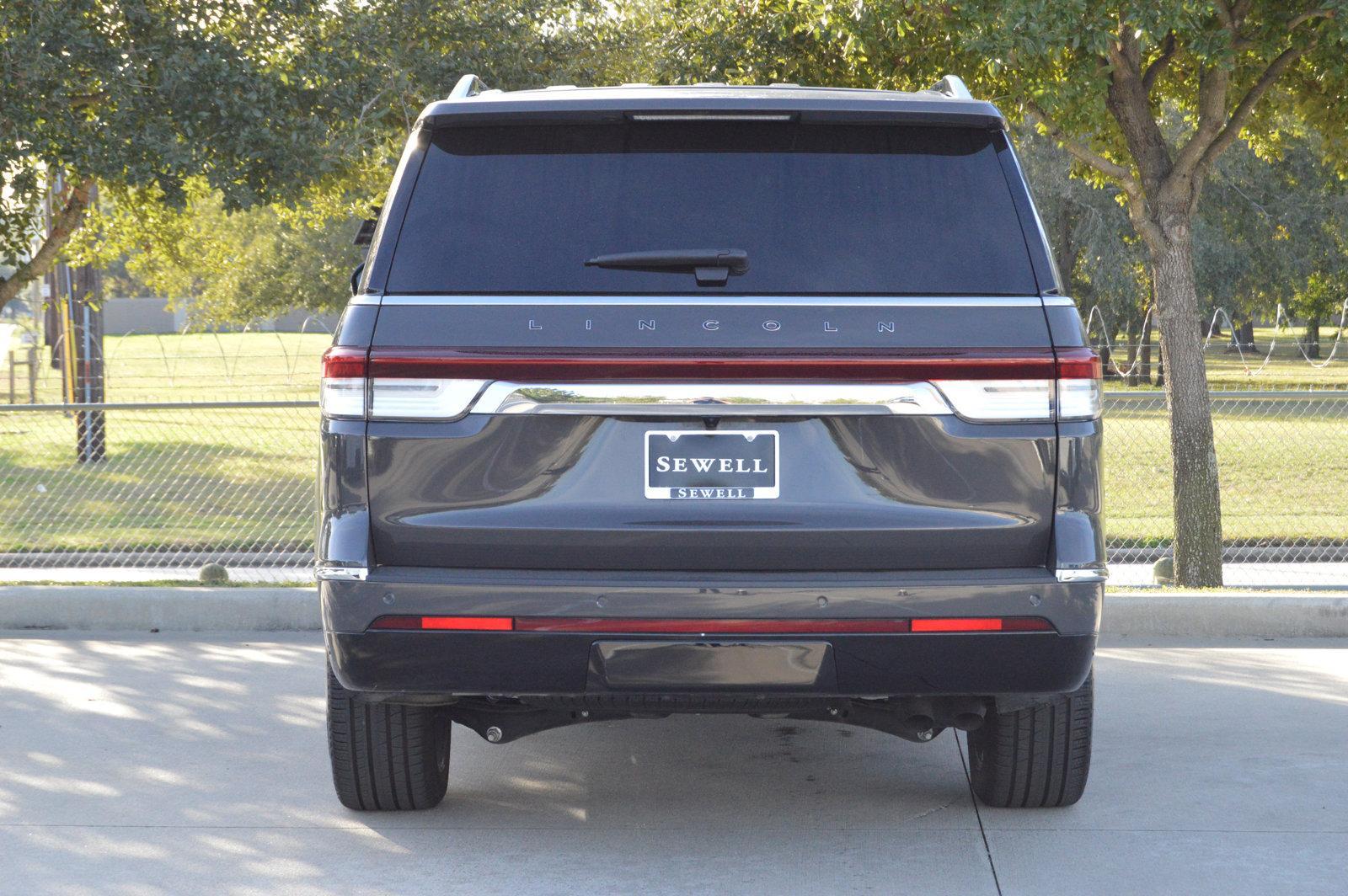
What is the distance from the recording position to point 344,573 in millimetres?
3738

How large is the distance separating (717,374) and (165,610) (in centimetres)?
511

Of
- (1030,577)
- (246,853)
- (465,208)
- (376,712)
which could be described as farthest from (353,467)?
(1030,577)

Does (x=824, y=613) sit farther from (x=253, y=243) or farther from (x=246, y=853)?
(x=253, y=243)

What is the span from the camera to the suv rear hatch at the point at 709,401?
3.68 meters

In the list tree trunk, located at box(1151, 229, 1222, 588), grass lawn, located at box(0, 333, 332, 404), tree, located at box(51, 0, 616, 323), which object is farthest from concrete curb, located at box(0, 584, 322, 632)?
grass lawn, located at box(0, 333, 332, 404)

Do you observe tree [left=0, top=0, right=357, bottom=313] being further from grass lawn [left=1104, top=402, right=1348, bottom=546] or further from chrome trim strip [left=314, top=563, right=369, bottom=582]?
grass lawn [left=1104, top=402, right=1348, bottom=546]

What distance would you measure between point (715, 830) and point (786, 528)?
55.2 inches

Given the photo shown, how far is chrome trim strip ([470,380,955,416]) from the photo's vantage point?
145 inches

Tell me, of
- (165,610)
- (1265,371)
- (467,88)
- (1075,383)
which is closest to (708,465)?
(1075,383)

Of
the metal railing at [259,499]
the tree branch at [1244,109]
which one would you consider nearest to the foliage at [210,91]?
the metal railing at [259,499]

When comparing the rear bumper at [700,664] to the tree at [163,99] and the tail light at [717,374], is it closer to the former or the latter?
the tail light at [717,374]

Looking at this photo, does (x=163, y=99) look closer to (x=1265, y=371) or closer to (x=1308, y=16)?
(x=1308, y=16)

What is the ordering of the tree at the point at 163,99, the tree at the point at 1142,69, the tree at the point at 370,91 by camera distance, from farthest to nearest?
1. the tree at the point at 370,91
2. the tree at the point at 163,99
3. the tree at the point at 1142,69

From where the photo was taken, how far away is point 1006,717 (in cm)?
456
